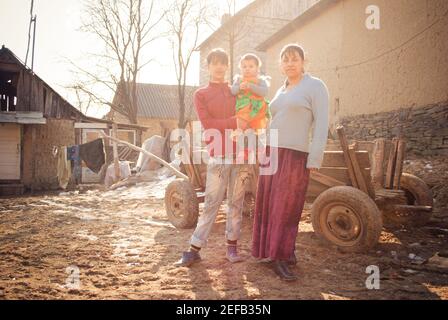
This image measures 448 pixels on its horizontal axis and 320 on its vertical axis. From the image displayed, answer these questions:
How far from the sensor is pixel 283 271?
287 centimetres

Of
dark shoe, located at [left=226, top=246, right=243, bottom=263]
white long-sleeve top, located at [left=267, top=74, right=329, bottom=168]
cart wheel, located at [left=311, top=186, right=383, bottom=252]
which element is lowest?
dark shoe, located at [left=226, top=246, right=243, bottom=263]

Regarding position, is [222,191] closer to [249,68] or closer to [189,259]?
[189,259]

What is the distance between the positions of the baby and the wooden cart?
1.07 metres

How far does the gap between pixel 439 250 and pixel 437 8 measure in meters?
8.16

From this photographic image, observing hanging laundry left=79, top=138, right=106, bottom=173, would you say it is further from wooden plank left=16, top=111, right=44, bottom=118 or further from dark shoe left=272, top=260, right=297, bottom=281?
dark shoe left=272, top=260, right=297, bottom=281

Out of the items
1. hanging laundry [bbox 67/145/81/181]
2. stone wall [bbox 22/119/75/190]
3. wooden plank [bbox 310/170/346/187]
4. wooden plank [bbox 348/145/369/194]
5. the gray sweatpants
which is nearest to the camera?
the gray sweatpants

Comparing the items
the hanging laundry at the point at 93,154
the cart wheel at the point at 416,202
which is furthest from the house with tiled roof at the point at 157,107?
the cart wheel at the point at 416,202

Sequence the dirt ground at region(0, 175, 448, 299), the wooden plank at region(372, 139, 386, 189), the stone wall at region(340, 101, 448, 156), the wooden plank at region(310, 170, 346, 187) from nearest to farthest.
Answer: the dirt ground at region(0, 175, 448, 299)
the wooden plank at region(310, 170, 346, 187)
the wooden plank at region(372, 139, 386, 189)
the stone wall at region(340, 101, 448, 156)

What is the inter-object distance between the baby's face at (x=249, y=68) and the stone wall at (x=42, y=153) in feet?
46.3

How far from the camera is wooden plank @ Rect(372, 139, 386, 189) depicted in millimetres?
4352

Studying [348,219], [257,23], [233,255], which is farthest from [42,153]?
[257,23]

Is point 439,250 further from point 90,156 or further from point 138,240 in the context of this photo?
point 90,156

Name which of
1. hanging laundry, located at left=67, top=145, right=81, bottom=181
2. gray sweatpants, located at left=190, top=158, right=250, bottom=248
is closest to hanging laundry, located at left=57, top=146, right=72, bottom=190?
hanging laundry, located at left=67, top=145, right=81, bottom=181
